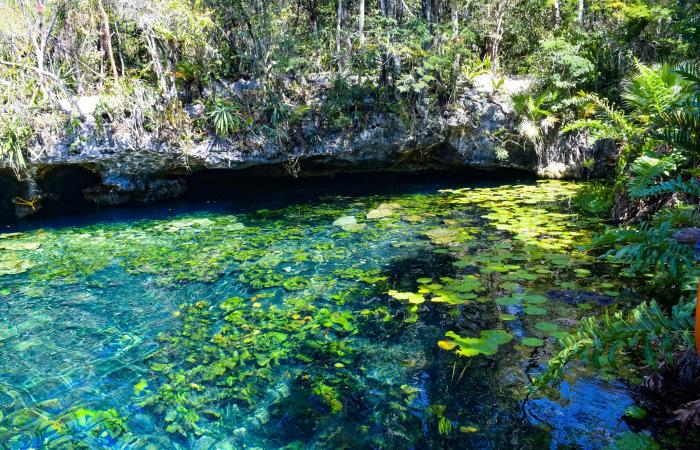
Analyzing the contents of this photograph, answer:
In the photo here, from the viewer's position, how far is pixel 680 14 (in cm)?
884

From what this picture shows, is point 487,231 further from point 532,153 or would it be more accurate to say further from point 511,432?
point 532,153

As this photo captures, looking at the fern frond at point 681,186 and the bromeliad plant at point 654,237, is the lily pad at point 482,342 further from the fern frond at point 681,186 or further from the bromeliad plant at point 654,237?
the fern frond at point 681,186

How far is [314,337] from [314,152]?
295 inches

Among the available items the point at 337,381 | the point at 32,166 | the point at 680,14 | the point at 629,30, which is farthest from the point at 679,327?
the point at 32,166

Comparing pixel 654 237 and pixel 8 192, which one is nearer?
pixel 654 237

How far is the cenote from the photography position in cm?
284

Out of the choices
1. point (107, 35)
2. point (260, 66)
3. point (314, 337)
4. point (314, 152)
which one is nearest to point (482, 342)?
point (314, 337)

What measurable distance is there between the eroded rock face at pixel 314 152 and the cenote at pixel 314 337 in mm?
3137

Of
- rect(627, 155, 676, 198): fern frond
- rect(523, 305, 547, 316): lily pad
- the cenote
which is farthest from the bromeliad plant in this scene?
rect(523, 305, 547, 316): lily pad

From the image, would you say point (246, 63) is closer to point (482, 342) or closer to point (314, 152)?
point (314, 152)

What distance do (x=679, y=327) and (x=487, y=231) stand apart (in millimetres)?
4151

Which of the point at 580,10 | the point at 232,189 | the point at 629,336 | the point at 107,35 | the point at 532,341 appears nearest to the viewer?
the point at 629,336

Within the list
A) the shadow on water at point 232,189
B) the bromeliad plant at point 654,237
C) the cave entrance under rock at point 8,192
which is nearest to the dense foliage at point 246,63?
the cave entrance under rock at point 8,192

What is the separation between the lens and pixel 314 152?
1091 centimetres
